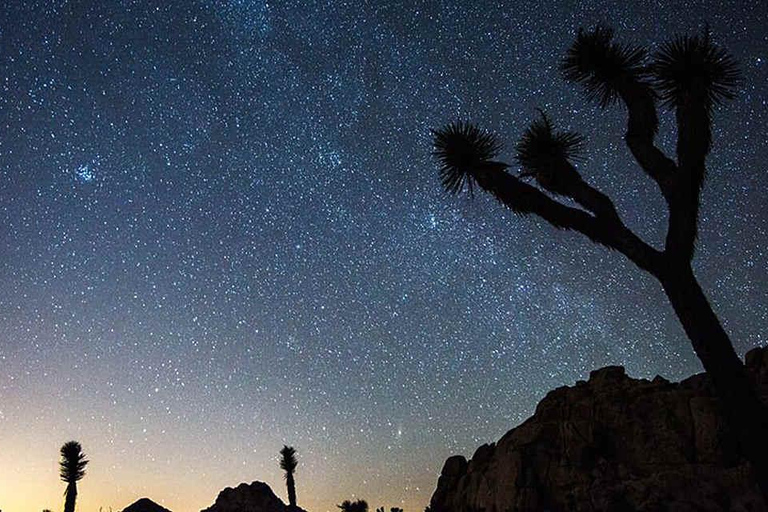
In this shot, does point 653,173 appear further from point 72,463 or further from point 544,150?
point 72,463

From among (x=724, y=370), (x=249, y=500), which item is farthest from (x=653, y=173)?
(x=249, y=500)

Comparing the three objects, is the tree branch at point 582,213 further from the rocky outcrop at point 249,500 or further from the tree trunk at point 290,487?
the tree trunk at point 290,487

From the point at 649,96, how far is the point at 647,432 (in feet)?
54.3

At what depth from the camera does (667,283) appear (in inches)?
255

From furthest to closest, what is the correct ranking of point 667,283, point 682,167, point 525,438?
1. point 525,438
2. point 682,167
3. point 667,283

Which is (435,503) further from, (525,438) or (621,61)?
(621,61)

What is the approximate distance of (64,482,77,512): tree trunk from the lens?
72.0 feet

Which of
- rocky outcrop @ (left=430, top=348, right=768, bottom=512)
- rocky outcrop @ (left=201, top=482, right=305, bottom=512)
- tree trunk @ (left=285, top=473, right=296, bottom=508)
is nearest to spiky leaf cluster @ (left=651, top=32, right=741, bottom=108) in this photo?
rocky outcrop @ (left=430, top=348, right=768, bottom=512)

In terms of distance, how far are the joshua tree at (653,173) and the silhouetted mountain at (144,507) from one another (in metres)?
21.5

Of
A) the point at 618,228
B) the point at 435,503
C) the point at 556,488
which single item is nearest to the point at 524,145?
the point at 618,228

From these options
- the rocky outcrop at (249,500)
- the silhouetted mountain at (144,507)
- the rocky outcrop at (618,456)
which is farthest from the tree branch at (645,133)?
the silhouetted mountain at (144,507)

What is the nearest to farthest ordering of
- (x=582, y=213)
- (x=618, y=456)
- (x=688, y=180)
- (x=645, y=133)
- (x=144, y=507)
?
1. (x=688, y=180)
2. (x=582, y=213)
3. (x=645, y=133)
4. (x=618, y=456)
5. (x=144, y=507)

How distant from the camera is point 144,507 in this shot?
23922 millimetres

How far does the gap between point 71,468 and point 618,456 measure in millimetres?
21048
